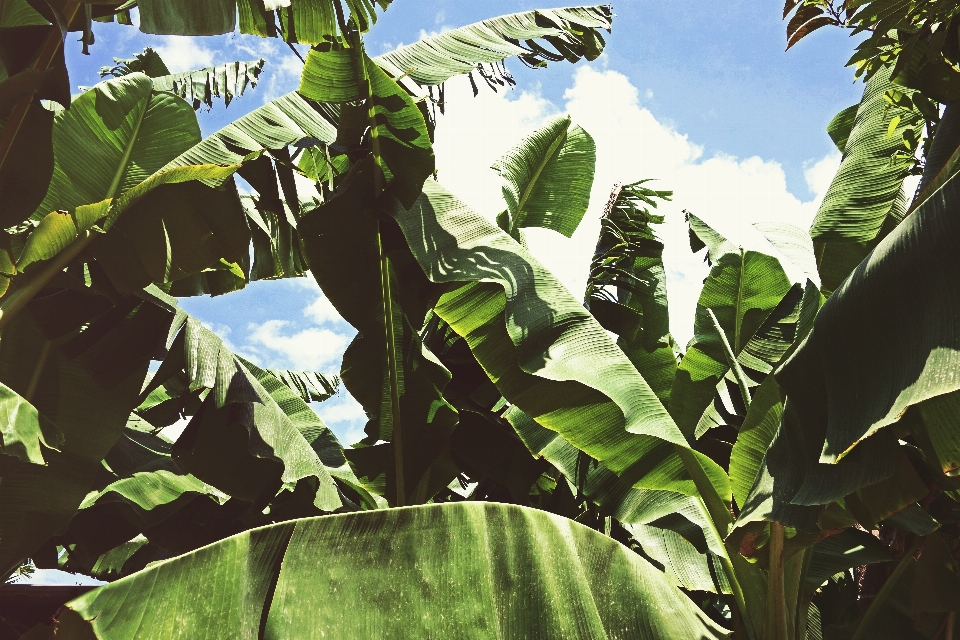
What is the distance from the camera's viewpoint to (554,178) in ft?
12.8

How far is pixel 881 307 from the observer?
5.14 feet

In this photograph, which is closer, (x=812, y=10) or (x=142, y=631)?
(x=142, y=631)

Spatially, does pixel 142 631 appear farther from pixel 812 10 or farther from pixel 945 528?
pixel 945 528

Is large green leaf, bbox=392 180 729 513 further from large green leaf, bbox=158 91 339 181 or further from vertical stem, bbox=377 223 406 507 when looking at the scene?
large green leaf, bbox=158 91 339 181

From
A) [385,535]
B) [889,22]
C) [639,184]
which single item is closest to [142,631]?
[385,535]

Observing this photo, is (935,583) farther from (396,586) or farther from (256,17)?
(256,17)

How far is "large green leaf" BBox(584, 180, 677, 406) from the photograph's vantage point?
353 cm

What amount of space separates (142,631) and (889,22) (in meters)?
2.24

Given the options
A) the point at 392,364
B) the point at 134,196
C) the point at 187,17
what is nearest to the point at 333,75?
the point at 187,17

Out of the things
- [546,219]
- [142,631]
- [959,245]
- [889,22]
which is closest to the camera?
[142,631]

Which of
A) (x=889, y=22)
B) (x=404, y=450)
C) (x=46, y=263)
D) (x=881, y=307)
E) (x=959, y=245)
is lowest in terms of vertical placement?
(x=404, y=450)

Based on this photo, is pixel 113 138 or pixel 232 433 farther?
pixel 113 138

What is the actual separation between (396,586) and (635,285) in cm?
245

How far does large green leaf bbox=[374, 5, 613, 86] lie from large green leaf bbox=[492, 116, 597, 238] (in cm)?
50
